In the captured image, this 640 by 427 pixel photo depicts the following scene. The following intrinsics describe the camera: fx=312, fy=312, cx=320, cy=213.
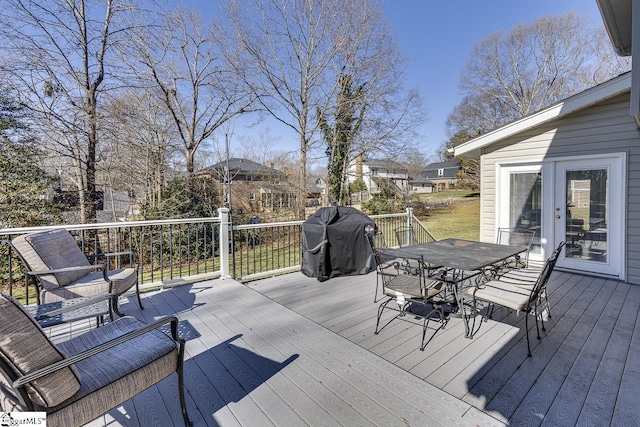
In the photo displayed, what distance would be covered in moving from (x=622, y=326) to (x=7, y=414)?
4.53 meters

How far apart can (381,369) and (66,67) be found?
32.3 ft

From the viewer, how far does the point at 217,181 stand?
11328 millimetres

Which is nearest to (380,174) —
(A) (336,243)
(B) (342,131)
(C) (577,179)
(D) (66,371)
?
(B) (342,131)

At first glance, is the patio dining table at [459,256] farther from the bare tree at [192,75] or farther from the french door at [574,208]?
the bare tree at [192,75]

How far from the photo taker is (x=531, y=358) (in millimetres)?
2404

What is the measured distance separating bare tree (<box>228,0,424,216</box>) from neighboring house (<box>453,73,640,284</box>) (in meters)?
6.10

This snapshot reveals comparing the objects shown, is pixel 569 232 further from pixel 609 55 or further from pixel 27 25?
pixel 609 55

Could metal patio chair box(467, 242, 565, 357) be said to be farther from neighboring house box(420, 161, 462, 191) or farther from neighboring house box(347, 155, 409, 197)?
neighboring house box(420, 161, 462, 191)

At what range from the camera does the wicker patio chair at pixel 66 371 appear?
123 centimetres

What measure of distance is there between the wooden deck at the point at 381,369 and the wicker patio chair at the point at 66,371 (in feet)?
1.32

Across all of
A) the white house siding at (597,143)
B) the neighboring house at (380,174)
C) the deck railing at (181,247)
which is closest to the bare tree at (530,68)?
the neighboring house at (380,174)

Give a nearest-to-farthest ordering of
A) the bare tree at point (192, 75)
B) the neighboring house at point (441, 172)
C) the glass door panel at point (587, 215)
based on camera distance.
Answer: the glass door panel at point (587, 215) < the bare tree at point (192, 75) < the neighboring house at point (441, 172)

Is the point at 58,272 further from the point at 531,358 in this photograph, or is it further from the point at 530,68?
the point at 530,68

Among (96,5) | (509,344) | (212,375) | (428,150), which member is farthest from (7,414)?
(428,150)
